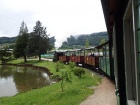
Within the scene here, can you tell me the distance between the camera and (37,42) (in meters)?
53.4

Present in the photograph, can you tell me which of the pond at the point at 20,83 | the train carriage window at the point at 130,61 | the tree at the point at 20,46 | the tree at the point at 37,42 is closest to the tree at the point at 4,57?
the tree at the point at 20,46

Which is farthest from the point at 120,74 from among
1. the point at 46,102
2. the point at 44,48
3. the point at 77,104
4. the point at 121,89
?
the point at 44,48

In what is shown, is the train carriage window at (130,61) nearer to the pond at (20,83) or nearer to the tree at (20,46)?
the pond at (20,83)

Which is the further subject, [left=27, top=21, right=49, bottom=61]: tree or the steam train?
[left=27, top=21, right=49, bottom=61]: tree

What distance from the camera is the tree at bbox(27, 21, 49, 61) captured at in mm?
52969

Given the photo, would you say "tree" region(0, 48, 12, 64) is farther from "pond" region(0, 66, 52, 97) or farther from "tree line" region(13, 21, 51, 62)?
"pond" region(0, 66, 52, 97)

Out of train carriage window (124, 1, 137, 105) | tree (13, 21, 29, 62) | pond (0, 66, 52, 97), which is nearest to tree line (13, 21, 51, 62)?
tree (13, 21, 29, 62)

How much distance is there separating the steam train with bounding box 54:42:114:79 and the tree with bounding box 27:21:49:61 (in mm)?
6716

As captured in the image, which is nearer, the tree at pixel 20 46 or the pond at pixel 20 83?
the pond at pixel 20 83

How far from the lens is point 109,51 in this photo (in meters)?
15.4

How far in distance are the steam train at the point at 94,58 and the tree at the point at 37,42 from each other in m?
6.72

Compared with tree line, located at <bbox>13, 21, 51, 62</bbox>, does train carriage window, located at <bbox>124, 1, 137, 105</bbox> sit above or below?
below

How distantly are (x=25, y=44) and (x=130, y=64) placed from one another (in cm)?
5341

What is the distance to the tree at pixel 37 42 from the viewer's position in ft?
174
